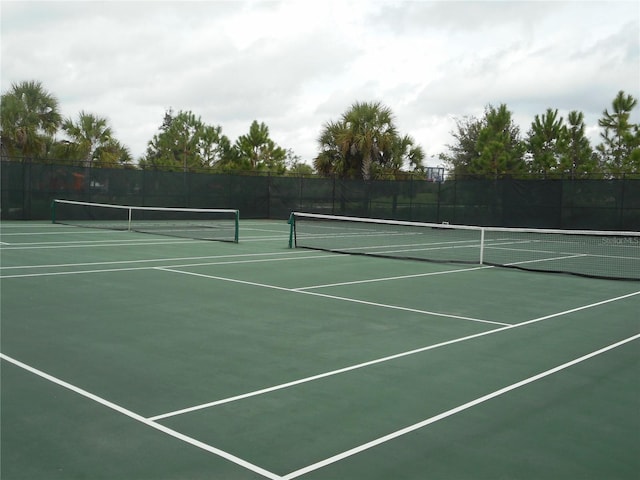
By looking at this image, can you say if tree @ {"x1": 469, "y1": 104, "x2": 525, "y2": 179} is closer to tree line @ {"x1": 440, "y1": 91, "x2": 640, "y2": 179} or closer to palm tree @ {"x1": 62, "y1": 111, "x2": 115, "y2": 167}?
tree line @ {"x1": 440, "y1": 91, "x2": 640, "y2": 179}

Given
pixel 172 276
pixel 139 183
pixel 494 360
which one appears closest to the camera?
Result: pixel 494 360

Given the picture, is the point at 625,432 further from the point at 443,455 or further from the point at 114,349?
the point at 114,349

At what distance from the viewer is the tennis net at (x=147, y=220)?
20844 mm

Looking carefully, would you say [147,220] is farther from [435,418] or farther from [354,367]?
[435,418]

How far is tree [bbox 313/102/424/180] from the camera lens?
33250 millimetres

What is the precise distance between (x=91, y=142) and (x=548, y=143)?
22974 millimetres

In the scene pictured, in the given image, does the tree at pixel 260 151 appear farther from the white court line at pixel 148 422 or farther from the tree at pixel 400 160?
the white court line at pixel 148 422

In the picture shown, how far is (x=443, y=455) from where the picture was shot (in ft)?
12.7

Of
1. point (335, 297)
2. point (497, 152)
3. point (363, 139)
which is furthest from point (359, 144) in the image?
point (335, 297)

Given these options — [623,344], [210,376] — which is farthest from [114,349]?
[623,344]

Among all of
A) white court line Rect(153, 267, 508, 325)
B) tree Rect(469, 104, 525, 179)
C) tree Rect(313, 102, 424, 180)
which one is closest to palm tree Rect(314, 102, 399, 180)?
tree Rect(313, 102, 424, 180)

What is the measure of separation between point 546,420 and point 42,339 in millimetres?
4568

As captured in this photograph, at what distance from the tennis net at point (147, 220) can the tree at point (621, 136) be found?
60.6 ft

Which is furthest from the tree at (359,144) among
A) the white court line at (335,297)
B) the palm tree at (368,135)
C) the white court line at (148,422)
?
the white court line at (148,422)
